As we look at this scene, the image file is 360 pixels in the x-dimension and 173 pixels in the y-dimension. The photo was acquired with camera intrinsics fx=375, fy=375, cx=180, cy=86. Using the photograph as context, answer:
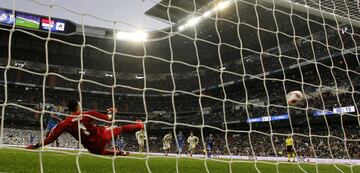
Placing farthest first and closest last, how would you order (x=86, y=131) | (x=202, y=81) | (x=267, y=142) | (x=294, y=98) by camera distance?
1. (x=202, y=81)
2. (x=267, y=142)
3. (x=294, y=98)
4. (x=86, y=131)

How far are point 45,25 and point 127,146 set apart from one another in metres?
14.4

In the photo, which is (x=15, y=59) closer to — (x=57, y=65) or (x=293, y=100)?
(x=57, y=65)

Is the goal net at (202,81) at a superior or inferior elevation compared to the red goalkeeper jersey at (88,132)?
superior

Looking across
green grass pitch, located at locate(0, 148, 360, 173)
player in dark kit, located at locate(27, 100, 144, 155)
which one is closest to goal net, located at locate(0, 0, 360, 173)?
green grass pitch, located at locate(0, 148, 360, 173)

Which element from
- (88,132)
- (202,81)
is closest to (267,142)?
(202,81)

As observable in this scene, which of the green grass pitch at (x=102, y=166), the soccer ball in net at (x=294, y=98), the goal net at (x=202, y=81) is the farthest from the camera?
the goal net at (x=202, y=81)

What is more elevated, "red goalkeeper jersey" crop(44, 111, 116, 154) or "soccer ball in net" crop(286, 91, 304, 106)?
"soccer ball in net" crop(286, 91, 304, 106)

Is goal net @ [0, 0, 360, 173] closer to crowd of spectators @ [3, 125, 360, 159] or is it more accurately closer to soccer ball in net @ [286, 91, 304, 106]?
crowd of spectators @ [3, 125, 360, 159]

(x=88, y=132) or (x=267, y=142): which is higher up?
(x=88, y=132)

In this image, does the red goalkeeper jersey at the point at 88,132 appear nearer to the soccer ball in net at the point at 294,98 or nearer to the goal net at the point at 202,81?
the soccer ball in net at the point at 294,98

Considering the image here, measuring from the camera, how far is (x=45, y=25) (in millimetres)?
36938

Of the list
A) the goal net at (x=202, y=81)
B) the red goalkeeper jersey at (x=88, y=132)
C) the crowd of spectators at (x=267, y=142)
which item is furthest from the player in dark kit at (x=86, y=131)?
the goal net at (x=202, y=81)

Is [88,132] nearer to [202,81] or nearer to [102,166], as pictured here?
[102,166]

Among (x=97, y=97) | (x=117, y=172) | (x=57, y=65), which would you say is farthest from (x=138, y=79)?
(x=117, y=172)
